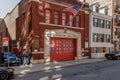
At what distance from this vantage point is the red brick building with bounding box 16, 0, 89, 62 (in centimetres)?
2014

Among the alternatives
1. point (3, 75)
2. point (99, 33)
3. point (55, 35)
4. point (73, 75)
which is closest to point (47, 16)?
point (55, 35)

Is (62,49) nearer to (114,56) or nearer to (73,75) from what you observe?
(114,56)

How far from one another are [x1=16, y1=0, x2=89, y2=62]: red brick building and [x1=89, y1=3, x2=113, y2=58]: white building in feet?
4.80

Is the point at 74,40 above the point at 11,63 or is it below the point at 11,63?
above

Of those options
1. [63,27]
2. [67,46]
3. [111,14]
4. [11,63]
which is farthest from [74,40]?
[111,14]

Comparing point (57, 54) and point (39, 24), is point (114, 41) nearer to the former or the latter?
point (57, 54)

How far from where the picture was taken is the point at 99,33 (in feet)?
97.7

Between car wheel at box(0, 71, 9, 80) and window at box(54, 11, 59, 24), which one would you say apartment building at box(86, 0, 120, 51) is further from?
car wheel at box(0, 71, 9, 80)

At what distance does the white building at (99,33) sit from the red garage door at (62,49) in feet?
13.7

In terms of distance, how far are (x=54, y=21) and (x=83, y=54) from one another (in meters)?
7.48

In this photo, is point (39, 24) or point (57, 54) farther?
point (57, 54)

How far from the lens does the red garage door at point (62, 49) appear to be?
2230 cm

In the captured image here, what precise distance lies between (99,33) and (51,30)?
11461 mm

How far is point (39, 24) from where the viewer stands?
67.0ft
